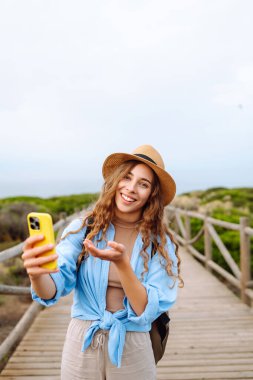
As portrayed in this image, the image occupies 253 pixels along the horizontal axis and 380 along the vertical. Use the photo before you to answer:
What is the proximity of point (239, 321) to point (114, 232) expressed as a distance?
3.37 metres

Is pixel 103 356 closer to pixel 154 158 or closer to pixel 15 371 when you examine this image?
pixel 154 158

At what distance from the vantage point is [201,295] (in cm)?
579

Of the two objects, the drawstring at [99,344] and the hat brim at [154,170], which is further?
the hat brim at [154,170]

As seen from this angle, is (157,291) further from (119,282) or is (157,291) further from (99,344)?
(99,344)

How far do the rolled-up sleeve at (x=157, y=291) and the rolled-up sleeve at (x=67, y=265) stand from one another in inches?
9.4

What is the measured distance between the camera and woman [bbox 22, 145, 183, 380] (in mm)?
1546

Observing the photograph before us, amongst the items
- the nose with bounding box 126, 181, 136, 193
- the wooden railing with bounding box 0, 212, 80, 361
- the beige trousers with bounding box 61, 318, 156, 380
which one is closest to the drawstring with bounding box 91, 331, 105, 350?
the beige trousers with bounding box 61, 318, 156, 380

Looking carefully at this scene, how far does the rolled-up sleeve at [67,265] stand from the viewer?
5.01ft

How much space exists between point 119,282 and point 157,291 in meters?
0.16

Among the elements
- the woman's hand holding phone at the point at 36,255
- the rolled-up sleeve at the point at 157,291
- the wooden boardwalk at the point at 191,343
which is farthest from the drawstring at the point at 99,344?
the wooden boardwalk at the point at 191,343

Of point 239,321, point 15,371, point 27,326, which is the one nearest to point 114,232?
point 15,371

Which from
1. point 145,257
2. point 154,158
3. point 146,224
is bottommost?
point 145,257

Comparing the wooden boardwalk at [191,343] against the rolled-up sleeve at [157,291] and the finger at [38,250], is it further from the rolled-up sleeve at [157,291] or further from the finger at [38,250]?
the finger at [38,250]

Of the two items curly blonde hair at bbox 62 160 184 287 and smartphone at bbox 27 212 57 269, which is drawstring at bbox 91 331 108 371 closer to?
curly blonde hair at bbox 62 160 184 287
